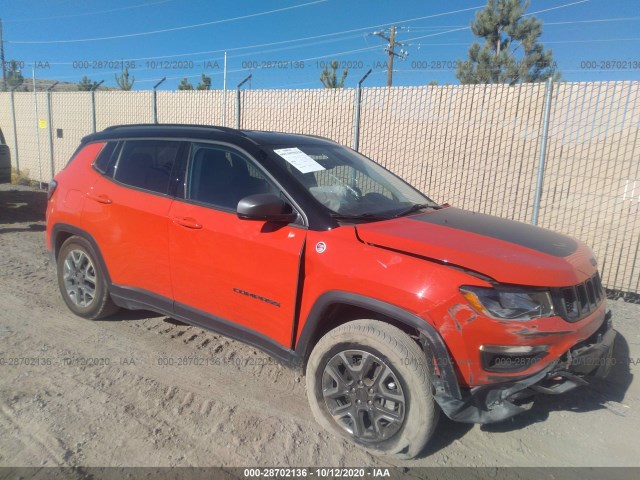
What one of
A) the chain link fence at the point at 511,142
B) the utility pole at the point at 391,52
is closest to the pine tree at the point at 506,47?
the utility pole at the point at 391,52

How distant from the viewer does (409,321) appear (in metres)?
2.59

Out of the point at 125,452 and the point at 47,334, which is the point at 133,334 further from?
the point at 125,452

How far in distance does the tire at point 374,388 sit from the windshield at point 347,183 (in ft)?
2.79

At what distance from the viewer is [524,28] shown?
62.4ft

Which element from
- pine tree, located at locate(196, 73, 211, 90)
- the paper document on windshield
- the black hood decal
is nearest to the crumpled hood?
the black hood decal

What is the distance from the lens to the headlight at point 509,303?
250 cm

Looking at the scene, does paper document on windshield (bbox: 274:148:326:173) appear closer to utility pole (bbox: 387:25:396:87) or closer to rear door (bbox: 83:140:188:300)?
rear door (bbox: 83:140:188:300)

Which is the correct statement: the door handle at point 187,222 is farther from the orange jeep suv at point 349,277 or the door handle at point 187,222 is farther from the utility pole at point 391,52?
the utility pole at point 391,52

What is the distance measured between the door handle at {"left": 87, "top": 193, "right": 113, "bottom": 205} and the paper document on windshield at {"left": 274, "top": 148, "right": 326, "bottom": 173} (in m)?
1.66

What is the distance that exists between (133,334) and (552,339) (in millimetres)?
3480

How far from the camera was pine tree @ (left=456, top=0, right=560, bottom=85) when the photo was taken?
61.9ft

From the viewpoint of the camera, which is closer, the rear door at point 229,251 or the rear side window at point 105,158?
the rear door at point 229,251

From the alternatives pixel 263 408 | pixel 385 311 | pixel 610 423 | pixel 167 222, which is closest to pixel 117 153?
pixel 167 222

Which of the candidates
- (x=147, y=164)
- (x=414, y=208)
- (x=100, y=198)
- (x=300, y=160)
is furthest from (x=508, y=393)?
(x=100, y=198)
